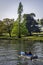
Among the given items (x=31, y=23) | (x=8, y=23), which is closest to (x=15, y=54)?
(x=8, y=23)

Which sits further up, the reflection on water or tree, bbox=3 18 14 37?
tree, bbox=3 18 14 37

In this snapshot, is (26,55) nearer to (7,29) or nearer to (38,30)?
(7,29)

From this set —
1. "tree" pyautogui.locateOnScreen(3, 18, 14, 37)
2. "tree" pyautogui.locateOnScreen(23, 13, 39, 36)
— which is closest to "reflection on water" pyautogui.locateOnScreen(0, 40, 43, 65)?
"tree" pyautogui.locateOnScreen(3, 18, 14, 37)

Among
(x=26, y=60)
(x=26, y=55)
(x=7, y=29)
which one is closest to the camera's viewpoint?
(x=26, y=60)

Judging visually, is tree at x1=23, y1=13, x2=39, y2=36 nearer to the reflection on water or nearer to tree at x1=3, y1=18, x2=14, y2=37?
tree at x1=3, y1=18, x2=14, y2=37

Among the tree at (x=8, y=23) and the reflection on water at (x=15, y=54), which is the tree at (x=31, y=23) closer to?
the tree at (x=8, y=23)

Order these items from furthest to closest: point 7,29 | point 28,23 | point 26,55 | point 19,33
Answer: point 28,23, point 7,29, point 19,33, point 26,55

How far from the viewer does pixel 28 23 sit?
11706 cm

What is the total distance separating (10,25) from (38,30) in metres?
18.1

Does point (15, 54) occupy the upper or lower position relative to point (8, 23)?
lower

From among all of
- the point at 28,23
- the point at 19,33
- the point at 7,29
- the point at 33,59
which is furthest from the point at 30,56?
the point at 28,23

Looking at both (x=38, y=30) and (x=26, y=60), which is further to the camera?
(x=38, y=30)

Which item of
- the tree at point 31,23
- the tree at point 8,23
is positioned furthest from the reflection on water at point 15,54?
the tree at point 31,23

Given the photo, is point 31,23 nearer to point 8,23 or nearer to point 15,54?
point 8,23
